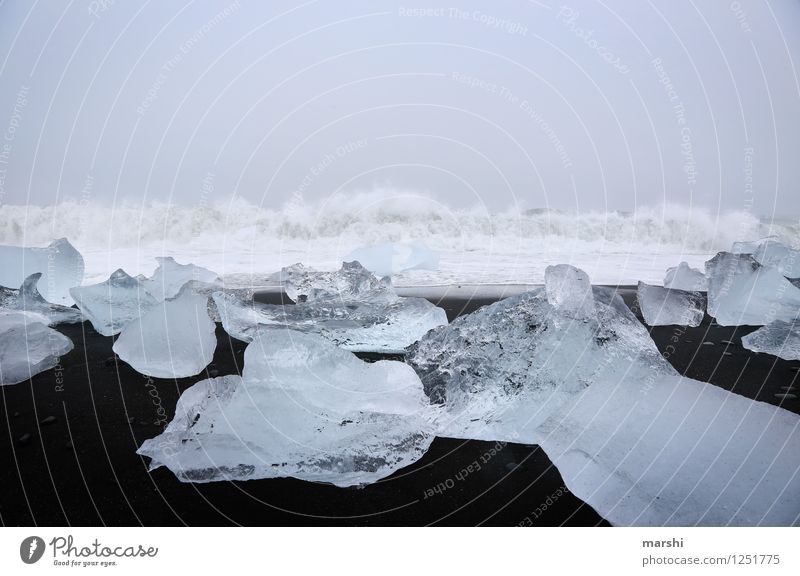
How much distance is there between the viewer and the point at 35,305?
3412 millimetres

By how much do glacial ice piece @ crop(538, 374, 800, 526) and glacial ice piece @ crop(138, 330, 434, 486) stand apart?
18.5 inches

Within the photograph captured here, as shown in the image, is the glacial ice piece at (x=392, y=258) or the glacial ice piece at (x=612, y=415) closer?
the glacial ice piece at (x=612, y=415)

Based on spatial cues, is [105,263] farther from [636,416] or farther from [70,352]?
[636,416]

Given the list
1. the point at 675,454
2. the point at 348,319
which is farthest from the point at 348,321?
the point at 675,454

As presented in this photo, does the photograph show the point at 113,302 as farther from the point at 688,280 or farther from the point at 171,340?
the point at 688,280

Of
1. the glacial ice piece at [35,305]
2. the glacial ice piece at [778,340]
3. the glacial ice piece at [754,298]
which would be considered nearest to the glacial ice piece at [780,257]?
the glacial ice piece at [754,298]

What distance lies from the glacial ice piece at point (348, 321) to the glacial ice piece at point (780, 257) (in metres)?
2.59

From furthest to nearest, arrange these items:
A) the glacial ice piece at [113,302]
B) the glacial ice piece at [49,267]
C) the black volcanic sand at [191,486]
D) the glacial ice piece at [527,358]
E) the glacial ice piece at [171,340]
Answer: the glacial ice piece at [49,267]
the glacial ice piece at [113,302]
the glacial ice piece at [171,340]
the glacial ice piece at [527,358]
the black volcanic sand at [191,486]

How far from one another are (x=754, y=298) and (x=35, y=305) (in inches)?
169

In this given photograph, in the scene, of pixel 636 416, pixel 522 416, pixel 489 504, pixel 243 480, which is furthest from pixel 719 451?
pixel 243 480

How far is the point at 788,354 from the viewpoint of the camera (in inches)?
101

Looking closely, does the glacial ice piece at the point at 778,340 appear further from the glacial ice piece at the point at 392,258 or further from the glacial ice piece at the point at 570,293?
the glacial ice piece at the point at 392,258

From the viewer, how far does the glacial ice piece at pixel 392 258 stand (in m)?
4.86

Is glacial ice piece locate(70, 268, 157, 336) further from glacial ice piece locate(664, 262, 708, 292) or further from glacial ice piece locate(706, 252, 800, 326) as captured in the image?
glacial ice piece locate(664, 262, 708, 292)
